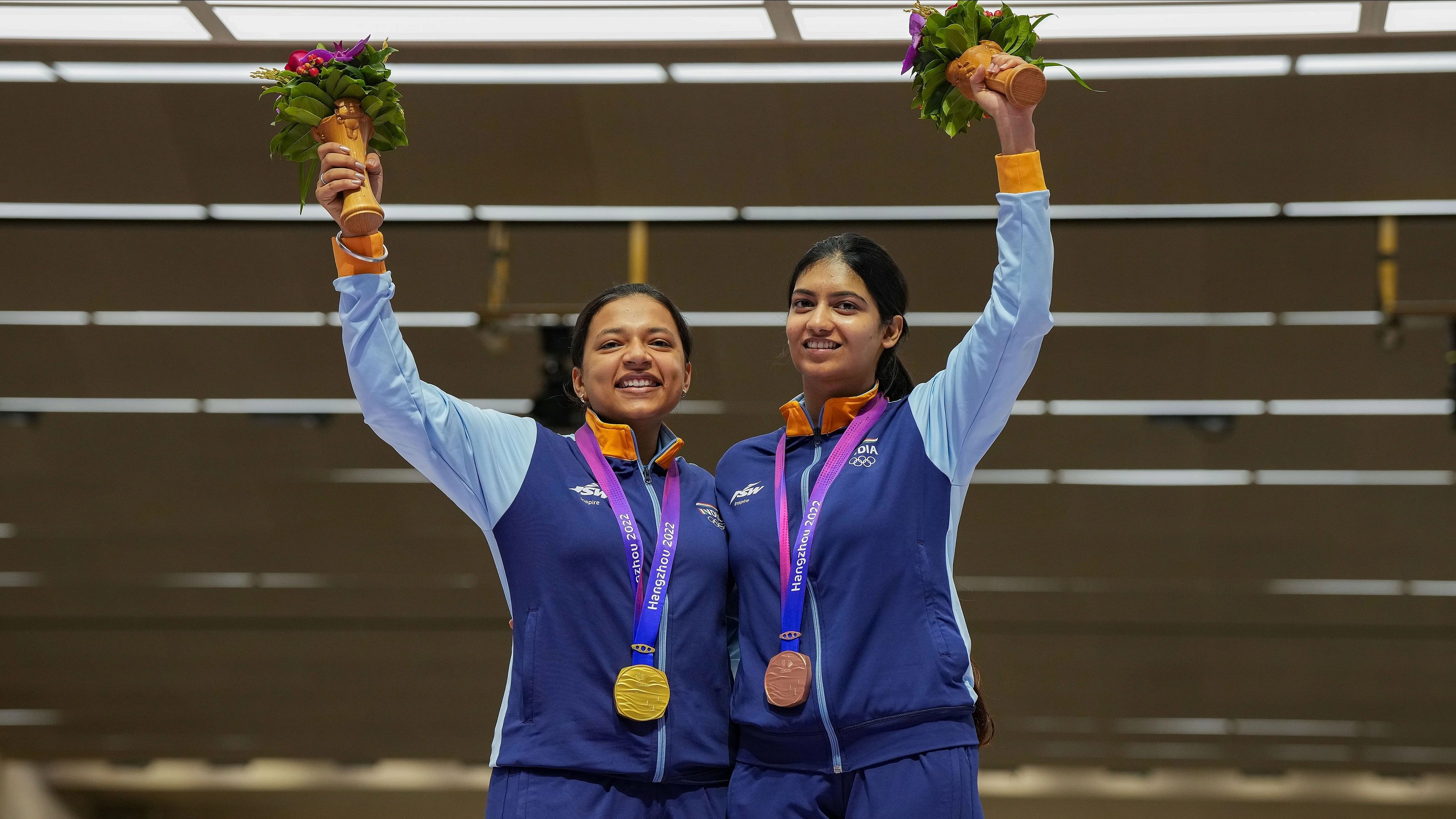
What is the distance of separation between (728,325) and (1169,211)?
3470 mm

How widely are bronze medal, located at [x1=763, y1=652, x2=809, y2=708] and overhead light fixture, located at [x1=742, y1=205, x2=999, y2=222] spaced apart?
680 centimetres

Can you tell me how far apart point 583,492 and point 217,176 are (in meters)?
7.01

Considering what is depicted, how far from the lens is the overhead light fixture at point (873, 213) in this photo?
953 cm

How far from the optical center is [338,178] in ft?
9.91

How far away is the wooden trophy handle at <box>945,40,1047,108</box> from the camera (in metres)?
2.99

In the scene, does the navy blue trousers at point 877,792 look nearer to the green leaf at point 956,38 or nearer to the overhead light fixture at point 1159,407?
the green leaf at point 956,38

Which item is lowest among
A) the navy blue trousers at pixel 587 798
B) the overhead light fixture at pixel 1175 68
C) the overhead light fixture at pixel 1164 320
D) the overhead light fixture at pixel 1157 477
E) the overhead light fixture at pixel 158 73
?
the navy blue trousers at pixel 587 798

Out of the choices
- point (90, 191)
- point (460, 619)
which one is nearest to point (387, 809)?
point (460, 619)

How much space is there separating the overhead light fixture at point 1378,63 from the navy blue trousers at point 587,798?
21.2 ft

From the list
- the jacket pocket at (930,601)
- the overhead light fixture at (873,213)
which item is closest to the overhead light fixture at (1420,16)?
the overhead light fixture at (873,213)

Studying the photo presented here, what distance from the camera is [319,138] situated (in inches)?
125

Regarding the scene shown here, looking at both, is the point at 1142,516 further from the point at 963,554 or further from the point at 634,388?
the point at 634,388

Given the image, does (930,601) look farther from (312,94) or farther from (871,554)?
(312,94)

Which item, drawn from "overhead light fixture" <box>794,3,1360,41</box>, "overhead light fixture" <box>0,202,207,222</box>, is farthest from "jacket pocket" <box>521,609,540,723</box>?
"overhead light fixture" <box>0,202,207,222</box>
